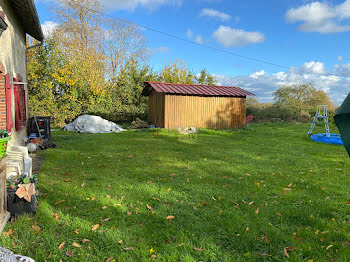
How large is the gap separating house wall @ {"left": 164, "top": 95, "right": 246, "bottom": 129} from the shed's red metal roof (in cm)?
29

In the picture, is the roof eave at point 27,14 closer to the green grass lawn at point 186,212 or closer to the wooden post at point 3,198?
the green grass lawn at point 186,212

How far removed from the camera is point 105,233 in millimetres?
2975

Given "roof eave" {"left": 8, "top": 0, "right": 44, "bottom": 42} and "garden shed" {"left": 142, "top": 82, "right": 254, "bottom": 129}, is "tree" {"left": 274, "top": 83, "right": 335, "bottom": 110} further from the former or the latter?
"roof eave" {"left": 8, "top": 0, "right": 44, "bottom": 42}

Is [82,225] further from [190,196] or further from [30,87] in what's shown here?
[30,87]

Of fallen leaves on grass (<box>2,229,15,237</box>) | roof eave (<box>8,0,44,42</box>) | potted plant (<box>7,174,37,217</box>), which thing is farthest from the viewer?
roof eave (<box>8,0,44,42</box>)

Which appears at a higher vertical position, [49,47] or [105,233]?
[49,47]

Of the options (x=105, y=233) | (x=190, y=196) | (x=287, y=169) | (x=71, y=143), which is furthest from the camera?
(x=71, y=143)

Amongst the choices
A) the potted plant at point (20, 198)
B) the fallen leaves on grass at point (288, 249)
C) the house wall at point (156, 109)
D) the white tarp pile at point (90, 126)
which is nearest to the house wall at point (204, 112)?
the house wall at point (156, 109)

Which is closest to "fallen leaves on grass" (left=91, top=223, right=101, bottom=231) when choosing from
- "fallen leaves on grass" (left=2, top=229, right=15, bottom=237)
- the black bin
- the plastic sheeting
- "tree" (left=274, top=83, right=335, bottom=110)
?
"fallen leaves on grass" (left=2, top=229, right=15, bottom=237)

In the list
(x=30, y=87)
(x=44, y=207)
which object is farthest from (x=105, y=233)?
(x=30, y=87)

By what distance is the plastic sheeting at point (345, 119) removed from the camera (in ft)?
4.84

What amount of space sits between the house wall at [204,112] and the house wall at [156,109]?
0.51 m

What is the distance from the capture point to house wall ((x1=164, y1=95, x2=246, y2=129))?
13898 mm

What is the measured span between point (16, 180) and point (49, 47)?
41.0 feet
